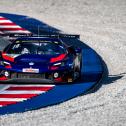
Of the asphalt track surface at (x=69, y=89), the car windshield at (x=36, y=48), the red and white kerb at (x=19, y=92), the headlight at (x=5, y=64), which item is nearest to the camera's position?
the asphalt track surface at (x=69, y=89)

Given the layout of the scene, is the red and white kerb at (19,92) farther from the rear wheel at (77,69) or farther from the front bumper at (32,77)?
the rear wheel at (77,69)

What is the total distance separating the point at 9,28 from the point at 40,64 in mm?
11826

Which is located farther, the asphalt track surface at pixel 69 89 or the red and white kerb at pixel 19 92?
the red and white kerb at pixel 19 92

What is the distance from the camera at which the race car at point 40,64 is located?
1599 centimetres

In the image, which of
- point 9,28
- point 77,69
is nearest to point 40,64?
point 77,69

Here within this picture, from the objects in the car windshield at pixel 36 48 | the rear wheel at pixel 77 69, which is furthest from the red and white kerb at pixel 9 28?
the rear wheel at pixel 77 69

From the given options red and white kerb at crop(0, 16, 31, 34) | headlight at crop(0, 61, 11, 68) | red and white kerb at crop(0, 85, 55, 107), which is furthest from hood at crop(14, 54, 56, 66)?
red and white kerb at crop(0, 16, 31, 34)

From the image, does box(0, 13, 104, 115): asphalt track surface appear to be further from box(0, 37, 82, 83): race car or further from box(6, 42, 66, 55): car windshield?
box(6, 42, 66, 55): car windshield

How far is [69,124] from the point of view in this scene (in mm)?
11594

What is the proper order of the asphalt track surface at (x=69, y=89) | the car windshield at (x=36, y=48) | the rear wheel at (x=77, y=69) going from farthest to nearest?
the car windshield at (x=36, y=48)
the rear wheel at (x=77, y=69)
the asphalt track surface at (x=69, y=89)

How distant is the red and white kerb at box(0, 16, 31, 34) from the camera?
27031 mm

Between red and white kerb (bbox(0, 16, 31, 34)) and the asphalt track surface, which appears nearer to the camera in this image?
the asphalt track surface

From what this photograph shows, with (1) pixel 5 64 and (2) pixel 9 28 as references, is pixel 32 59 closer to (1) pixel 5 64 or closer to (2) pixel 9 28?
(1) pixel 5 64

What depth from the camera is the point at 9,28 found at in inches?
1090
